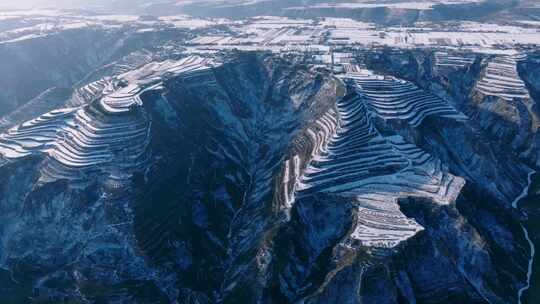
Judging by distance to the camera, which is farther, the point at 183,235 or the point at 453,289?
the point at 183,235

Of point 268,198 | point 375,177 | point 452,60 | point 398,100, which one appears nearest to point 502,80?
point 452,60

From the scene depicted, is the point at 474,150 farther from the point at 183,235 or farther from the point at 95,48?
the point at 95,48

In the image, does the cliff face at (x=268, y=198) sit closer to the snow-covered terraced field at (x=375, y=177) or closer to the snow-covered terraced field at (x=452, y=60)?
the snow-covered terraced field at (x=375, y=177)

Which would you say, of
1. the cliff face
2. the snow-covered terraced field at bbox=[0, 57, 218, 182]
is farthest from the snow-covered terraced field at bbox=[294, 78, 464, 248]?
the snow-covered terraced field at bbox=[0, 57, 218, 182]

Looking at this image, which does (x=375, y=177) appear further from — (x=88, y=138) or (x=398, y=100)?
(x=88, y=138)

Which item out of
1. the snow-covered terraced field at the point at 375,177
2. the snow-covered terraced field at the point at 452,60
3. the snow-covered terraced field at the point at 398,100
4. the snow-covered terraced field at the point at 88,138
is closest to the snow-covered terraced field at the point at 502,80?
the snow-covered terraced field at the point at 452,60

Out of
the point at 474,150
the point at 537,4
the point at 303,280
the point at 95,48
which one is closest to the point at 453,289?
the point at 303,280
